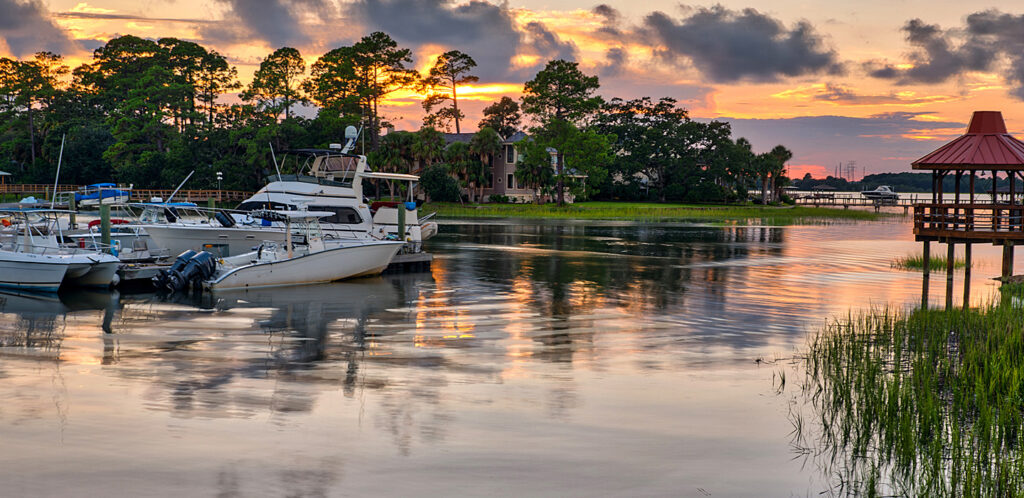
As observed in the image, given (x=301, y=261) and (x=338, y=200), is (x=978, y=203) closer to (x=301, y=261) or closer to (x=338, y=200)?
(x=301, y=261)

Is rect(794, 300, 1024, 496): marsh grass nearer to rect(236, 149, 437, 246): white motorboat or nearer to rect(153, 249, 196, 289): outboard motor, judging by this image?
rect(153, 249, 196, 289): outboard motor

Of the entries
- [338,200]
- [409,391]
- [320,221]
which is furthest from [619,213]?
[409,391]

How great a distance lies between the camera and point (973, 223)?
74.1ft

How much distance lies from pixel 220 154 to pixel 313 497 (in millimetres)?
90989

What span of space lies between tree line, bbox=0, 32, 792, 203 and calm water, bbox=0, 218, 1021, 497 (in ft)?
212

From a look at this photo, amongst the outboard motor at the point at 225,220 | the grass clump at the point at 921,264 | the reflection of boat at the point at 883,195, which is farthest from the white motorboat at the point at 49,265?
the reflection of boat at the point at 883,195

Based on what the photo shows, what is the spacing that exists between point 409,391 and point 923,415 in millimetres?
7668

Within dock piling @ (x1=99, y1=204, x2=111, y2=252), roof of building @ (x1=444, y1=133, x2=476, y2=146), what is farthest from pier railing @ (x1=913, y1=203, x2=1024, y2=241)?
roof of building @ (x1=444, y1=133, x2=476, y2=146)

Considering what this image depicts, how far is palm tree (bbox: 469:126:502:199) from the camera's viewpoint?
313ft

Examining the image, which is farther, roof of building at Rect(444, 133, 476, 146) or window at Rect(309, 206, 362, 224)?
roof of building at Rect(444, 133, 476, 146)

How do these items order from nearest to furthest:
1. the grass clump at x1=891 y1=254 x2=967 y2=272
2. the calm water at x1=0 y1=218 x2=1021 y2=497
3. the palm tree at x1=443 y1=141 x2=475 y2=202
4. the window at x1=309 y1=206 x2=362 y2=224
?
the calm water at x1=0 y1=218 x2=1021 y2=497
the window at x1=309 y1=206 x2=362 y2=224
the grass clump at x1=891 y1=254 x2=967 y2=272
the palm tree at x1=443 y1=141 x2=475 y2=202

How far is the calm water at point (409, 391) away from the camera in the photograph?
406 inches

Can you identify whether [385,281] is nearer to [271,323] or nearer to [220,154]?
[271,323]

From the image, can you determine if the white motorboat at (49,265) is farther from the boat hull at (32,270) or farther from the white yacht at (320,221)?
the white yacht at (320,221)
